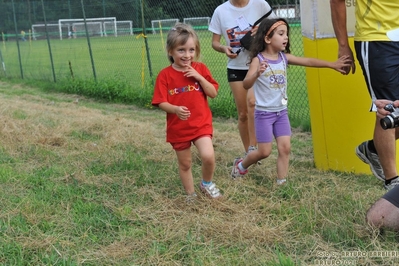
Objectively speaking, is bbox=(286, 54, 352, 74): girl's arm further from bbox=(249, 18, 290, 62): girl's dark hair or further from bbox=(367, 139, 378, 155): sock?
bbox=(367, 139, 378, 155): sock

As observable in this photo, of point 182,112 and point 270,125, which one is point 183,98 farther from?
point 270,125

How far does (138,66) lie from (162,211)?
7.70 meters

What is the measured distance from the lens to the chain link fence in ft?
29.1

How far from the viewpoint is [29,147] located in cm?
570

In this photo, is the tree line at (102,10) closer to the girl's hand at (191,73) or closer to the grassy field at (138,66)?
the grassy field at (138,66)

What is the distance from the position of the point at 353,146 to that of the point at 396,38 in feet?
3.72

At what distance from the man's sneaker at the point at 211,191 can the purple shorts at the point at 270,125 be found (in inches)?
22.4

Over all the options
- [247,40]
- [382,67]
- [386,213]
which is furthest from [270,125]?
[386,213]

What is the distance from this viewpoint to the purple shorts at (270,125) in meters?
4.27

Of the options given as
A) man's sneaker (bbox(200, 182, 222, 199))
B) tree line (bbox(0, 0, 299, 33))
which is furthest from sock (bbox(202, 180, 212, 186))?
tree line (bbox(0, 0, 299, 33))

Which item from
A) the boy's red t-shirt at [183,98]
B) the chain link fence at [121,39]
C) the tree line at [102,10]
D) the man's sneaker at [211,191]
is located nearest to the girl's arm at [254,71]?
the boy's red t-shirt at [183,98]

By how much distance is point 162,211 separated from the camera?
3.72 meters

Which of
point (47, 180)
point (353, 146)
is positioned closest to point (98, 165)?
point (47, 180)

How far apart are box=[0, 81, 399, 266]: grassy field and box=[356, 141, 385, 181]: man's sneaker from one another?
99 mm
